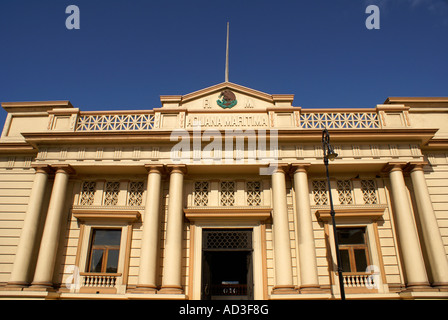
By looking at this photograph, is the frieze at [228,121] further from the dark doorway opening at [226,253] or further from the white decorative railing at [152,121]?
the dark doorway opening at [226,253]

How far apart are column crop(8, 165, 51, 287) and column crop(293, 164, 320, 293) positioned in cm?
1195

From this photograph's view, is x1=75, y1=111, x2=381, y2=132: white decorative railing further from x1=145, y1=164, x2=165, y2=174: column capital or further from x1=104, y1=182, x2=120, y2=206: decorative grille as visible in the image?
x1=104, y1=182, x2=120, y2=206: decorative grille

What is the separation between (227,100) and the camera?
60.1ft

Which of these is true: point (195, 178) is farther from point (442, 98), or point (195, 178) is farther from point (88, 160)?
point (442, 98)

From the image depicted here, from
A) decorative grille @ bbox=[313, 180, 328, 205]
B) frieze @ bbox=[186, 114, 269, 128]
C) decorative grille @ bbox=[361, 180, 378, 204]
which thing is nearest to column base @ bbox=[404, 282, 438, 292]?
decorative grille @ bbox=[361, 180, 378, 204]

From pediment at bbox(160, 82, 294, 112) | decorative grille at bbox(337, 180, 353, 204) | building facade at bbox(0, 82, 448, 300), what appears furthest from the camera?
pediment at bbox(160, 82, 294, 112)

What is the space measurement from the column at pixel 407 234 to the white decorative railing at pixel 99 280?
12843 millimetres

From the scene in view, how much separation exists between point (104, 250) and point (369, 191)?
524 inches

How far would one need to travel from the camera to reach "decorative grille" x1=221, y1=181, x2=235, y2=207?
17094 millimetres

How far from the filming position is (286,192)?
16984mm

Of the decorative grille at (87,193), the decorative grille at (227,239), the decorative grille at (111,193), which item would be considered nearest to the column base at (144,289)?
the decorative grille at (227,239)

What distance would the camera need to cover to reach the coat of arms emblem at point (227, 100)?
59.7 feet

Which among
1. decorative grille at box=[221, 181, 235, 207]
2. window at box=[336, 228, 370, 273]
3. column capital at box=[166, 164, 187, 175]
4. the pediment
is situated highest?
the pediment

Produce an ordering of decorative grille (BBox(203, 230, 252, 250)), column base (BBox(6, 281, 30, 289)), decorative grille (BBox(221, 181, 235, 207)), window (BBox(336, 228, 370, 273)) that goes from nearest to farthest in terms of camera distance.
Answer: column base (BBox(6, 281, 30, 289))
window (BBox(336, 228, 370, 273))
decorative grille (BBox(203, 230, 252, 250))
decorative grille (BBox(221, 181, 235, 207))
